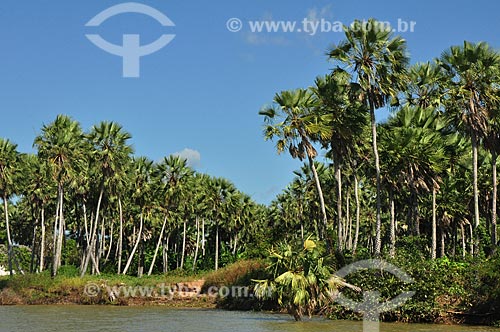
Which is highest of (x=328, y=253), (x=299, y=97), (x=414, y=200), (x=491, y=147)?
(x=299, y=97)

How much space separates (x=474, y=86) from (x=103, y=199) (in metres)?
34.7

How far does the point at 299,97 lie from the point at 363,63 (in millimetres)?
4565

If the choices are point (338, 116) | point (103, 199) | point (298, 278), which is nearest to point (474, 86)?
point (338, 116)

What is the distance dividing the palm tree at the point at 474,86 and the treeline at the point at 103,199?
28.4m

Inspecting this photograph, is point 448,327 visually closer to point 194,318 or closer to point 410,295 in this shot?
point 410,295

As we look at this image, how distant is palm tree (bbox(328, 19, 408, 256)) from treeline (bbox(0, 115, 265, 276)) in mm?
24686

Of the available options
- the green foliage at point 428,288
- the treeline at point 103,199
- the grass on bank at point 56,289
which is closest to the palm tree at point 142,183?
the treeline at point 103,199

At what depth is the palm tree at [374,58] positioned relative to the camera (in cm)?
3108

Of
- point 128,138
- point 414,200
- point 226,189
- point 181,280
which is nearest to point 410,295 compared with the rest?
point 414,200

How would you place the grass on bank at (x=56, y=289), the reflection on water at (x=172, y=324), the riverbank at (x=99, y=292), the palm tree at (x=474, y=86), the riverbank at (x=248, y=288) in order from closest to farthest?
the reflection on water at (x=172, y=324)
the riverbank at (x=248, y=288)
the palm tree at (x=474, y=86)
the riverbank at (x=99, y=292)
the grass on bank at (x=56, y=289)

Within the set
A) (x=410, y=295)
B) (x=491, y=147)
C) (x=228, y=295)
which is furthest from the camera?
(x=228, y=295)

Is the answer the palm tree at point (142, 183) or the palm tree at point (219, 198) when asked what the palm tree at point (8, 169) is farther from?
the palm tree at point (219, 198)

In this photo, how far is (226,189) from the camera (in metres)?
67.7

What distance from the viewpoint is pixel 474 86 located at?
104 ft
